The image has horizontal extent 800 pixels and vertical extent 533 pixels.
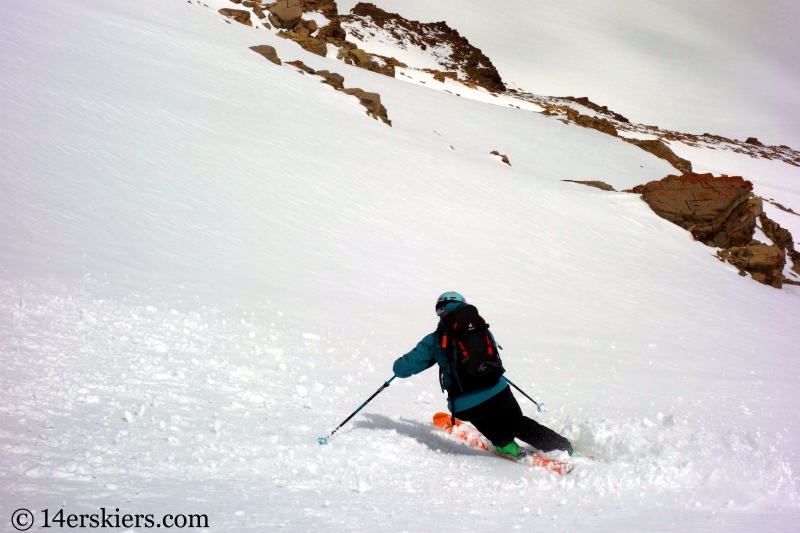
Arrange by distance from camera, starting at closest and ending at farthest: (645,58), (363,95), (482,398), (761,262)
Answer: (482,398) → (761,262) → (363,95) → (645,58)

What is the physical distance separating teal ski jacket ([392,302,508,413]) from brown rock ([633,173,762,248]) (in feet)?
55.3

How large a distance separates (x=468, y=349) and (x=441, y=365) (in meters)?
0.32

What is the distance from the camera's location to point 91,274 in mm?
6066

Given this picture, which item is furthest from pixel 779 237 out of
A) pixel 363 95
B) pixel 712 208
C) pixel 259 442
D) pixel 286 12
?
pixel 286 12

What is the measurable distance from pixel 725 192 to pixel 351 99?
41.8ft

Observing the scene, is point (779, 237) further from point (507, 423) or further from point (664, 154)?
point (507, 423)

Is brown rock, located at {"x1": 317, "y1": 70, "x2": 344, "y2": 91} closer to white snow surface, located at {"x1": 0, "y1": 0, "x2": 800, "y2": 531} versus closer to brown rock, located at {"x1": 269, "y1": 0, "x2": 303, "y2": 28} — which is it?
white snow surface, located at {"x1": 0, "y1": 0, "x2": 800, "y2": 531}

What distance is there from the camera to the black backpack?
416cm

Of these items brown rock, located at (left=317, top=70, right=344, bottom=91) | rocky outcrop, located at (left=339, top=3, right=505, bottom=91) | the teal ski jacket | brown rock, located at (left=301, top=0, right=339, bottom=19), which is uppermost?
rocky outcrop, located at (left=339, top=3, right=505, bottom=91)

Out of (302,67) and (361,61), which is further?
(361,61)

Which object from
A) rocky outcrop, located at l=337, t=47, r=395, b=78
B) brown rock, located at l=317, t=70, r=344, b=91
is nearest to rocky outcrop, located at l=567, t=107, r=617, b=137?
rocky outcrop, located at l=337, t=47, r=395, b=78

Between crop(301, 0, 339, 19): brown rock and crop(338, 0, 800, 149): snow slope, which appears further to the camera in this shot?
crop(338, 0, 800, 149): snow slope

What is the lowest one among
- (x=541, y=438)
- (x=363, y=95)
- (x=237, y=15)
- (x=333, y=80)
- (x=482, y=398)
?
(x=541, y=438)

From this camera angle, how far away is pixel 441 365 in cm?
438
